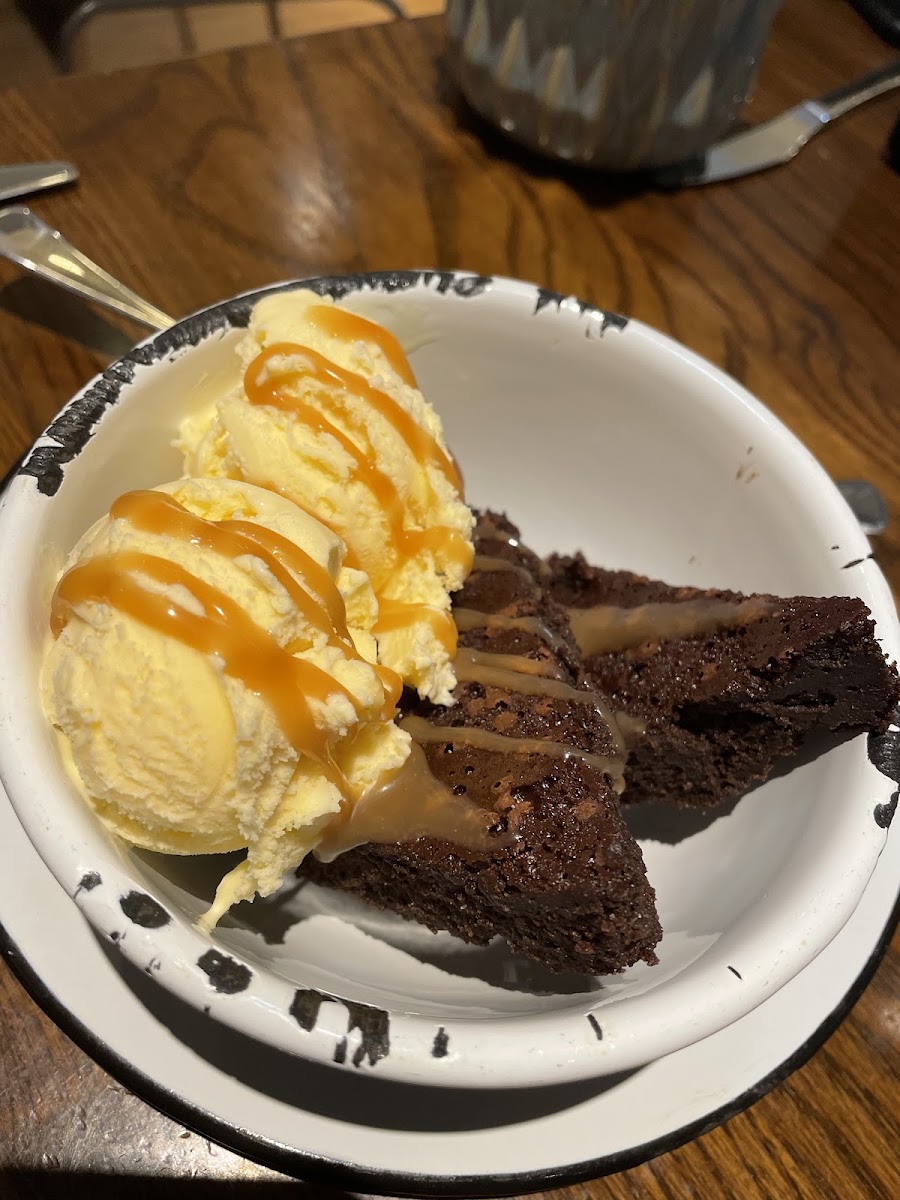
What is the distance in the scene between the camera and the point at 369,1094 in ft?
3.47

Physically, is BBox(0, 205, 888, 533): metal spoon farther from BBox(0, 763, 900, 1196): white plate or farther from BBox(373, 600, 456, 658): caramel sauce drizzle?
BBox(0, 763, 900, 1196): white plate

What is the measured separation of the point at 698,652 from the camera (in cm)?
128

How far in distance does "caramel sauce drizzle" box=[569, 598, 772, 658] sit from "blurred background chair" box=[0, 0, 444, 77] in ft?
10.4

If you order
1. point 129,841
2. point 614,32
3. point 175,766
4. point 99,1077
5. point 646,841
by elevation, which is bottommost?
point 99,1077

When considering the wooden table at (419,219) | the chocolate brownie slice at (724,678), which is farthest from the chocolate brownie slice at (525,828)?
the wooden table at (419,219)

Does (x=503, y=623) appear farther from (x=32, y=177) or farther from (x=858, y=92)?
(x=858, y=92)

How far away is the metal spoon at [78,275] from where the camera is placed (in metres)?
1.72

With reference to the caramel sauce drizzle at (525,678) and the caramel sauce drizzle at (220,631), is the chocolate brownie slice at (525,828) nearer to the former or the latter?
the caramel sauce drizzle at (525,678)

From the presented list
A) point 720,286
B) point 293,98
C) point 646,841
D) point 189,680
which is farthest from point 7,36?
point 646,841

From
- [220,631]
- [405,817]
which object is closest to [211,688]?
[220,631]

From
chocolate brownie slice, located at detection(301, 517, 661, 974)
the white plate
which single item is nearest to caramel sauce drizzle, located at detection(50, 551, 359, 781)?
chocolate brownie slice, located at detection(301, 517, 661, 974)

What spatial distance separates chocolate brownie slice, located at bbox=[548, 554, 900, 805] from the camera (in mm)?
1141

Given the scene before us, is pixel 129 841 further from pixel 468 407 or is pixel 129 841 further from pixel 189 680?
pixel 468 407

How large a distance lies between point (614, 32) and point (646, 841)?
1.87 m
